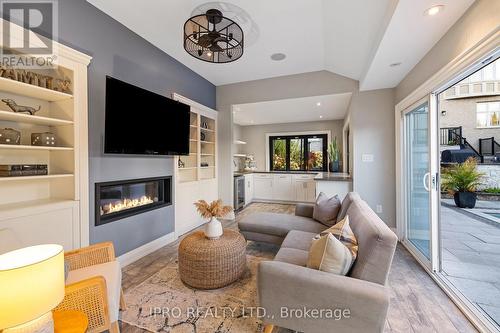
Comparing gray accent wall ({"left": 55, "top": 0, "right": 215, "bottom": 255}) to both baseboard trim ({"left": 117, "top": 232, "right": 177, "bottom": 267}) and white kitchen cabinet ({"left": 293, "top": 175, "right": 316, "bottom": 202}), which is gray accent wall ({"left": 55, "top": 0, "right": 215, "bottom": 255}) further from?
white kitchen cabinet ({"left": 293, "top": 175, "right": 316, "bottom": 202})

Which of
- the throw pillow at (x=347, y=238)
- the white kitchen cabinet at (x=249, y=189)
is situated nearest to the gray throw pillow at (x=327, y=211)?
the throw pillow at (x=347, y=238)

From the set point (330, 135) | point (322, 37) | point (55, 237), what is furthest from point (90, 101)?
point (330, 135)

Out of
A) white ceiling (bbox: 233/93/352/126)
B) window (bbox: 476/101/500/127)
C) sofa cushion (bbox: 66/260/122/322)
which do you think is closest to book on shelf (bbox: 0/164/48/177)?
sofa cushion (bbox: 66/260/122/322)

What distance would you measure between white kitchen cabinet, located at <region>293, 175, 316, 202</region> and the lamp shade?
545 centimetres

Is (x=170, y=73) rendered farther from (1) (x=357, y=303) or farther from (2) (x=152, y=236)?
(1) (x=357, y=303)

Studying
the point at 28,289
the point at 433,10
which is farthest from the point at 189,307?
the point at 433,10

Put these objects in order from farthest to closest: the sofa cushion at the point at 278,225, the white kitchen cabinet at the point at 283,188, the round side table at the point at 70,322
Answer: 1. the white kitchen cabinet at the point at 283,188
2. the sofa cushion at the point at 278,225
3. the round side table at the point at 70,322

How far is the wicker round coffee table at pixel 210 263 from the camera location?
79.8 inches

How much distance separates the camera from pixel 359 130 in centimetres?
367

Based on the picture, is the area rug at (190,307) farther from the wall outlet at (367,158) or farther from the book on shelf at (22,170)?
the wall outlet at (367,158)

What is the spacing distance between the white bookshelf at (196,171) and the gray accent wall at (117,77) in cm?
26

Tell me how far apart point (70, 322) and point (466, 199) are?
7055 mm

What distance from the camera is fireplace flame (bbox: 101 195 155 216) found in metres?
2.57

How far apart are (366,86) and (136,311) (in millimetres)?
4093
